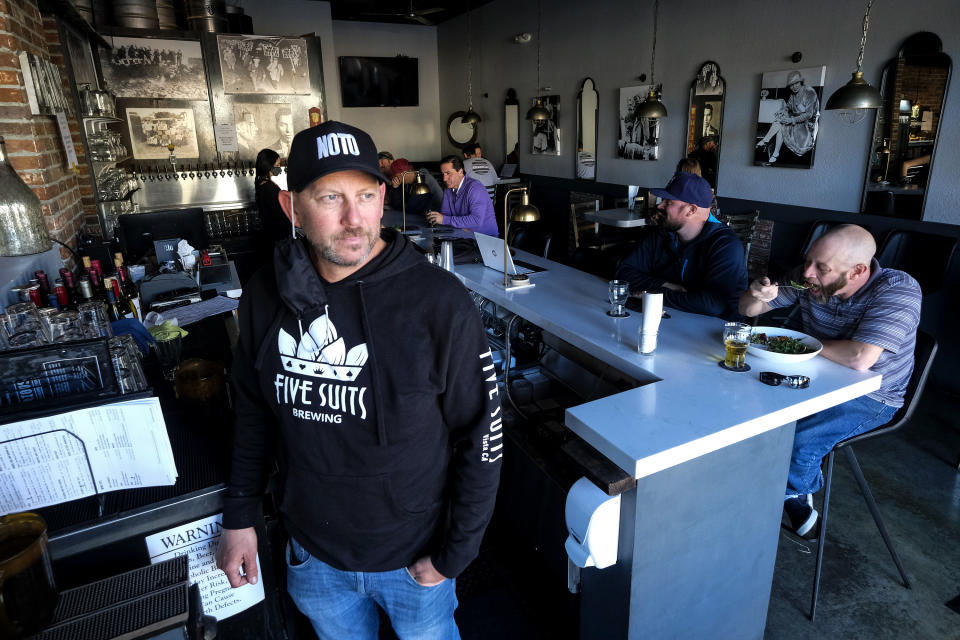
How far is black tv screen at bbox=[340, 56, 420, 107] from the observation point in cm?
1061

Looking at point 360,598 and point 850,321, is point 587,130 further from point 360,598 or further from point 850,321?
point 360,598

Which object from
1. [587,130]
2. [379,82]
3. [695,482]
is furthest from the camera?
[379,82]

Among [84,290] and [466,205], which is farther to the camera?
[466,205]

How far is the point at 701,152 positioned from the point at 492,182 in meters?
3.66

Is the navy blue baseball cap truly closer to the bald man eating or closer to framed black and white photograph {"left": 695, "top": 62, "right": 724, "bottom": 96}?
the bald man eating

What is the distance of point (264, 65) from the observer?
6.87 meters

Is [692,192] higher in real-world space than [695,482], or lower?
higher

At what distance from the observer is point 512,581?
261 centimetres

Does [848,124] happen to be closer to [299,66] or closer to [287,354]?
[287,354]

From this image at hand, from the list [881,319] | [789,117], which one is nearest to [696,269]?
[881,319]

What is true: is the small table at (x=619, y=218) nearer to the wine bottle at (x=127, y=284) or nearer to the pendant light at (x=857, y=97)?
the pendant light at (x=857, y=97)

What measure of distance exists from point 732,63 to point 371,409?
6.14 m

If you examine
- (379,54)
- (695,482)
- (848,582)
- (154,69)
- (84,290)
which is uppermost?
(379,54)

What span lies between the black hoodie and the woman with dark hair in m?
4.36
